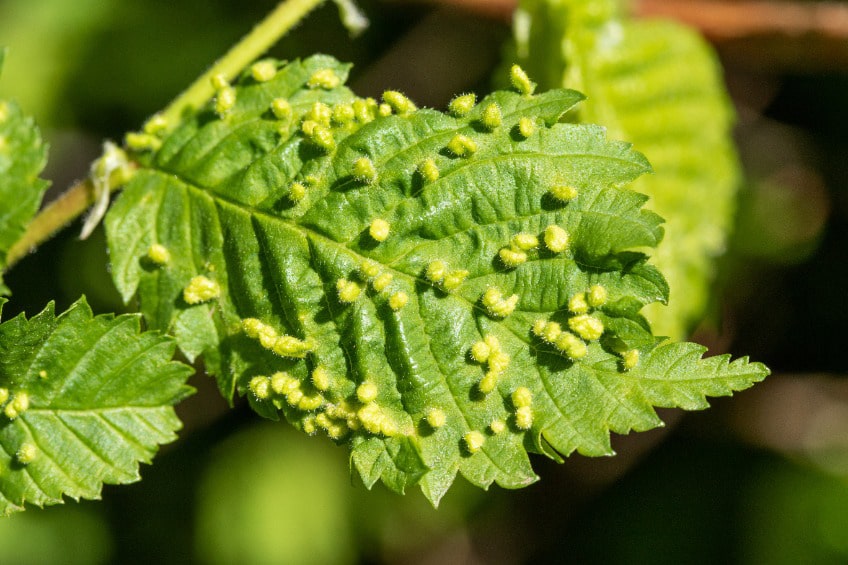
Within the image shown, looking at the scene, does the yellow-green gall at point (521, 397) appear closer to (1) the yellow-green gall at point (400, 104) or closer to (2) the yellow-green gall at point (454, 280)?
(2) the yellow-green gall at point (454, 280)

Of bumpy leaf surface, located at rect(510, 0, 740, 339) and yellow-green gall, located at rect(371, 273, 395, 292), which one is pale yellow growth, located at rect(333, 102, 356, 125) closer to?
yellow-green gall, located at rect(371, 273, 395, 292)

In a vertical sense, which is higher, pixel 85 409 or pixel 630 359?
pixel 85 409

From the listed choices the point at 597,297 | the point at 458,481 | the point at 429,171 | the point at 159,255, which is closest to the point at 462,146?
the point at 429,171

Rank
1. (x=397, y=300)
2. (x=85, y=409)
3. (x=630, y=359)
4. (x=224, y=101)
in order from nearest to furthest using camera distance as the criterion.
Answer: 1. (x=630, y=359)
2. (x=397, y=300)
3. (x=85, y=409)
4. (x=224, y=101)

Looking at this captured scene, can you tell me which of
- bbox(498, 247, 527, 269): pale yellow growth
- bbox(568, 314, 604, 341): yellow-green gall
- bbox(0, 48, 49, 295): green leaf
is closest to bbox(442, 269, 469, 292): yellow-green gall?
bbox(498, 247, 527, 269): pale yellow growth

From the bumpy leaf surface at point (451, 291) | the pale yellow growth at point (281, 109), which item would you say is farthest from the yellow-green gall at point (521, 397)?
the pale yellow growth at point (281, 109)

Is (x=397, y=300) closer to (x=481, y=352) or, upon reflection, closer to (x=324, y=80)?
(x=481, y=352)
